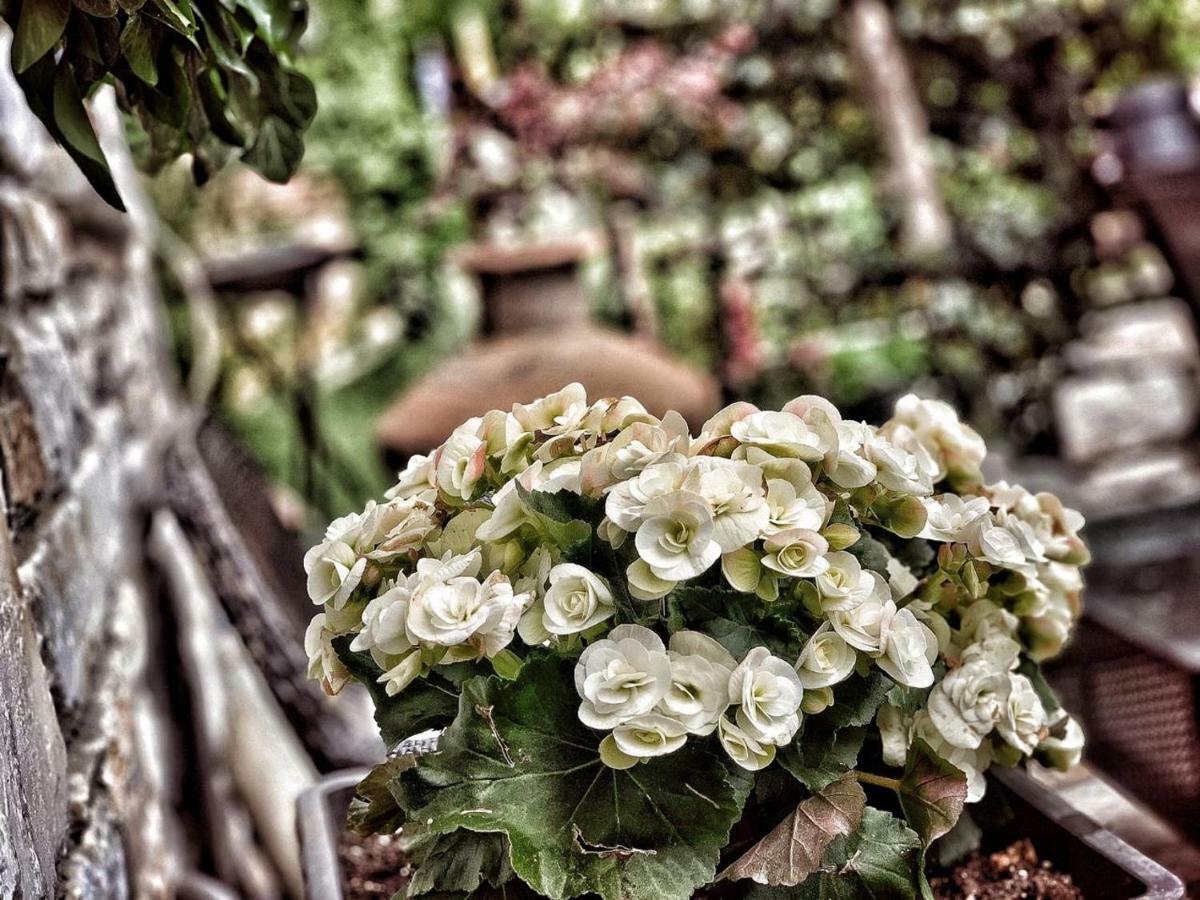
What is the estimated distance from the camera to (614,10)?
5523 millimetres

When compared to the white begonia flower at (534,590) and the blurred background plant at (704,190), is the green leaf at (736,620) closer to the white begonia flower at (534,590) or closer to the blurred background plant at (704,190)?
the white begonia flower at (534,590)

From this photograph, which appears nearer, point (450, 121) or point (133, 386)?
point (133, 386)

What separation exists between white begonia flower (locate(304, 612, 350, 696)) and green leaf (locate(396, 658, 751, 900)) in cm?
10

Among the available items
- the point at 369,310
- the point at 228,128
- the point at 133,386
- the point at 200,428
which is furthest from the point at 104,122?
the point at 369,310

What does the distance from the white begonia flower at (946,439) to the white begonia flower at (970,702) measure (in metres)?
0.18

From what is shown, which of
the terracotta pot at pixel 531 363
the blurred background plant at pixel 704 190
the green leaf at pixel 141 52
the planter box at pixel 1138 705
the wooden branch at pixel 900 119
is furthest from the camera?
the wooden branch at pixel 900 119

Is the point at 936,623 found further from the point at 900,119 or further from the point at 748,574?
the point at 900,119

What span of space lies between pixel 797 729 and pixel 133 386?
215 centimetres

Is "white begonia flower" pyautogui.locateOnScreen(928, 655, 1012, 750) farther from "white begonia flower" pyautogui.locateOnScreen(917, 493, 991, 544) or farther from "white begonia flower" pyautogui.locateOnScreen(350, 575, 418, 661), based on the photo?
"white begonia flower" pyautogui.locateOnScreen(350, 575, 418, 661)

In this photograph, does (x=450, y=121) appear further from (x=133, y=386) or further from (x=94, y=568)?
(x=94, y=568)

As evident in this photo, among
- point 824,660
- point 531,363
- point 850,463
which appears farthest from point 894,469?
point 531,363

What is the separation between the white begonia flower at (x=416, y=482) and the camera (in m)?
0.87

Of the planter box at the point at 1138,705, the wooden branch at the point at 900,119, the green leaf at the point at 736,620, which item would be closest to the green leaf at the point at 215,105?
the green leaf at the point at 736,620

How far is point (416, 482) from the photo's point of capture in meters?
0.88
